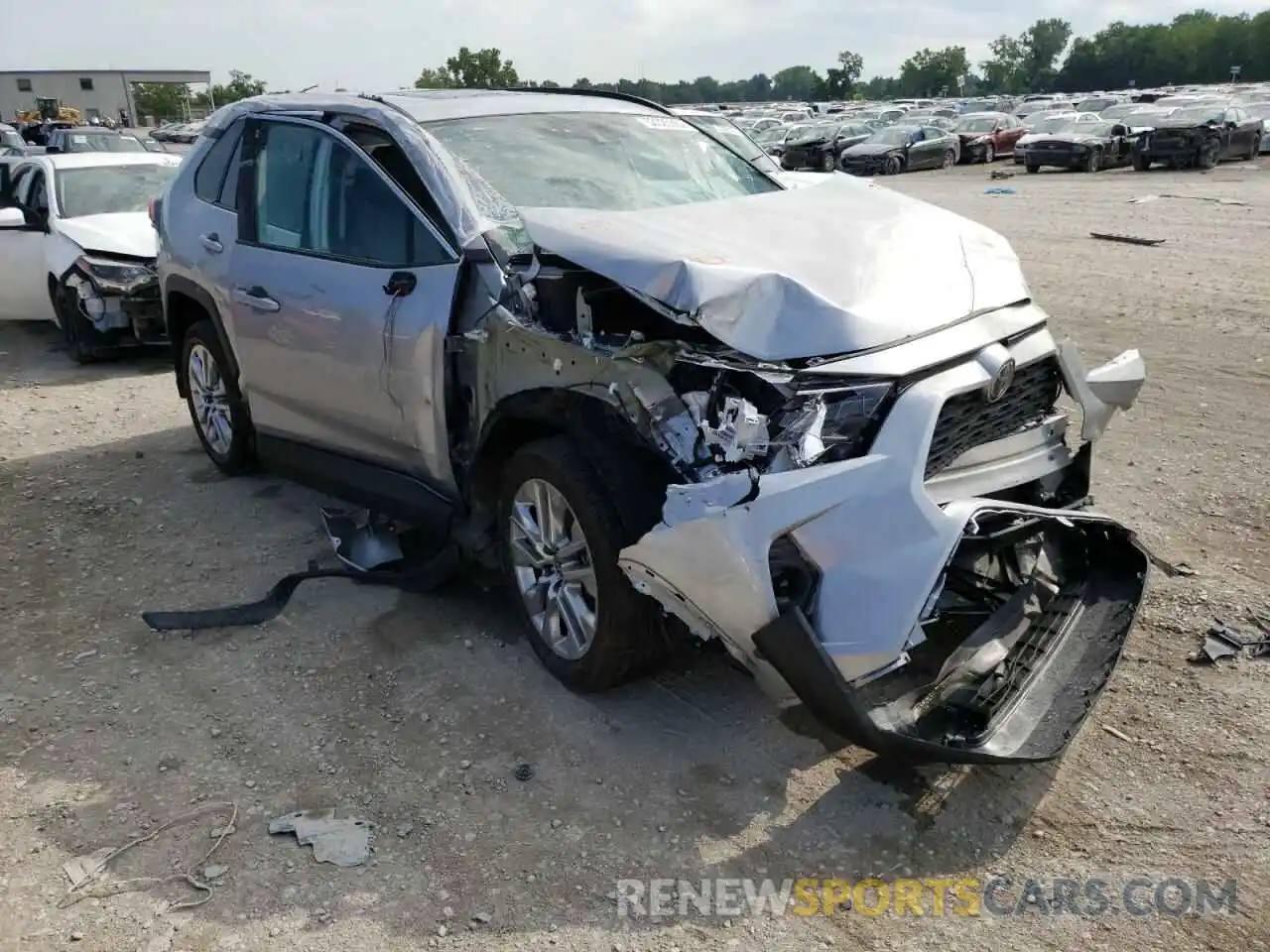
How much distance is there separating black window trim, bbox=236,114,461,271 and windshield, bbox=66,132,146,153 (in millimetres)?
15953

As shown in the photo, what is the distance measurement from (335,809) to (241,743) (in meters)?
0.56

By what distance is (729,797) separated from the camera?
3098mm

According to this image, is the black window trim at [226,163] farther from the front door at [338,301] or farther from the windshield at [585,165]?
the windshield at [585,165]

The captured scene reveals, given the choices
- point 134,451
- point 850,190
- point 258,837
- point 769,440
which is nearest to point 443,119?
point 850,190

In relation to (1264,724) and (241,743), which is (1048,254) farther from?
(241,743)

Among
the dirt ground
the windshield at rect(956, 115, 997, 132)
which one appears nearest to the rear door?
the dirt ground

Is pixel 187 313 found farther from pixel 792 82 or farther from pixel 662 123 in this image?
pixel 792 82

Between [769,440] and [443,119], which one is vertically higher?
[443,119]

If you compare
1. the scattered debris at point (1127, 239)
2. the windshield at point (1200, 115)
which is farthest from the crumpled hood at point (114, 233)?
the windshield at point (1200, 115)

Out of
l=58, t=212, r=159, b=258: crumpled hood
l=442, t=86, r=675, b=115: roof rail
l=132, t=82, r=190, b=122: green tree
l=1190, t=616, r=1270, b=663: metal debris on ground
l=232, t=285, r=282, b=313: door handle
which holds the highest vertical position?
l=132, t=82, r=190, b=122: green tree

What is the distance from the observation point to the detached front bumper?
2.68 meters

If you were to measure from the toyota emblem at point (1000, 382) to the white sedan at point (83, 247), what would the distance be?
7.10 meters

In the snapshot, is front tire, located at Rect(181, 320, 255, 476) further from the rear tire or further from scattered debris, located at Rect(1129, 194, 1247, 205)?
scattered debris, located at Rect(1129, 194, 1247, 205)

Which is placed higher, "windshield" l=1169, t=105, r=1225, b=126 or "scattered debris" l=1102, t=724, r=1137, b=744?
"windshield" l=1169, t=105, r=1225, b=126
